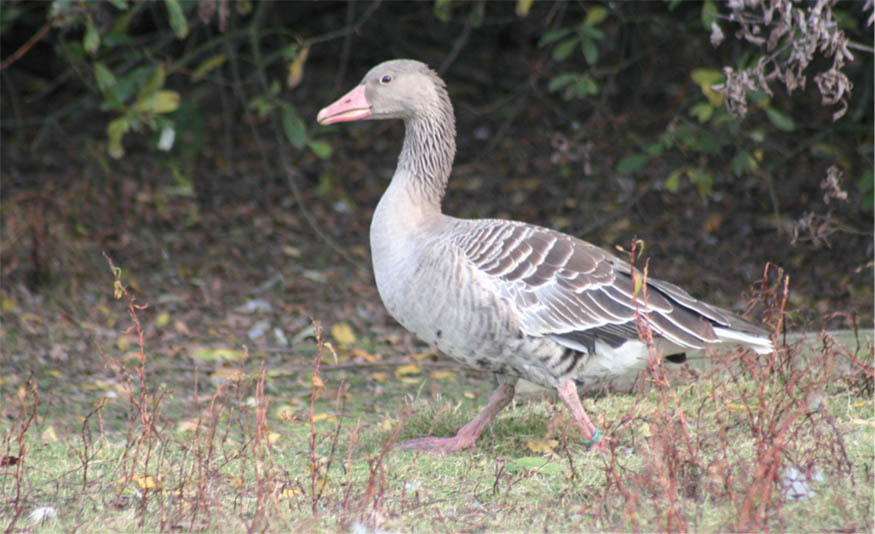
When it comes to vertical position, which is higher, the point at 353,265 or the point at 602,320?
the point at 602,320

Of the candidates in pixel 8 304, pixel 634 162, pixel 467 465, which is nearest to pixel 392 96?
pixel 467 465

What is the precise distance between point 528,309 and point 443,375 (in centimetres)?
210

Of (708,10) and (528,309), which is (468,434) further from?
(708,10)

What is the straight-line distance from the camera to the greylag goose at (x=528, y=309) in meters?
4.81

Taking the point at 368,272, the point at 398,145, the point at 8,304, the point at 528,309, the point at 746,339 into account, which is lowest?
the point at 8,304

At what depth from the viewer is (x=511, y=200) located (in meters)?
9.77

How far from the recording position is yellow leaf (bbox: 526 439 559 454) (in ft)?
16.2

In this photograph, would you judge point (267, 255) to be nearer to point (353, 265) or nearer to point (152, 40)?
point (353, 265)

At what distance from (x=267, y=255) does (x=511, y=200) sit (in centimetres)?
234

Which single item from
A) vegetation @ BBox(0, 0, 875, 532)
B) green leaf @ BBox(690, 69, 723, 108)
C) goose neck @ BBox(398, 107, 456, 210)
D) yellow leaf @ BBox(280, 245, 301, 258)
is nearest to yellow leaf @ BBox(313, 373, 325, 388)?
vegetation @ BBox(0, 0, 875, 532)

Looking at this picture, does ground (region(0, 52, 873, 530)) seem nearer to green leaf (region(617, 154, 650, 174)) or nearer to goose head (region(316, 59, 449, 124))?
green leaf (region(617, 154, 650, 174))

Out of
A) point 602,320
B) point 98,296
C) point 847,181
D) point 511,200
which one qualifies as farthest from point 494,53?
point 602,320

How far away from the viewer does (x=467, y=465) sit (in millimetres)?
4695

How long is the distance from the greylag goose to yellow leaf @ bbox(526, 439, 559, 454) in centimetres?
16
